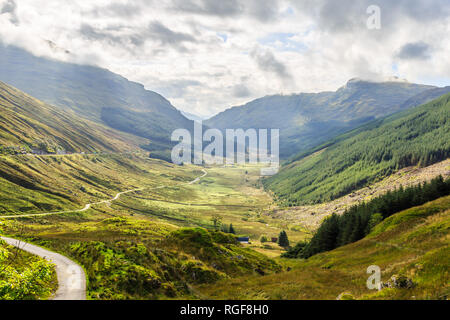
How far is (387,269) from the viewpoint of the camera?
3853 centimetres

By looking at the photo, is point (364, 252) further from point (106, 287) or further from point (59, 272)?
point (59, 272)

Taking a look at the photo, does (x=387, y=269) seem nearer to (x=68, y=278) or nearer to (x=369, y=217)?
(x=68, y=278)

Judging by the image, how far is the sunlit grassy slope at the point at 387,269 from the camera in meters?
27.8

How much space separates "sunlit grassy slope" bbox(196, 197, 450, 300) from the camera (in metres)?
27.8

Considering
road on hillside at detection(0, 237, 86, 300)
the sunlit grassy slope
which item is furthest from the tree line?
road on hillside at detection(0, 237, 86, 300)

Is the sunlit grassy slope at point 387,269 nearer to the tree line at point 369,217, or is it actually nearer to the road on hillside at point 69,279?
the tree line at point 369,217

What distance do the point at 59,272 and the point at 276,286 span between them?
108 feet

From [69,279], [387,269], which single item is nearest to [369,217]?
[387,269]

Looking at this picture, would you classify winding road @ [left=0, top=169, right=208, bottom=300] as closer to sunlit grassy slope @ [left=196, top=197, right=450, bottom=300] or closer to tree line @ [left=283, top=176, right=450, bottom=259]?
sunlit grassy slope @ [left=196, top=197, right=450, bottom=300]

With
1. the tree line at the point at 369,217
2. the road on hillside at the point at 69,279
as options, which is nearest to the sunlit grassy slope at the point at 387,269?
the tree line at the point at 369,217

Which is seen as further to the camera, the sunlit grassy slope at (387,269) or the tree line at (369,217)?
the tree line at (369,217)

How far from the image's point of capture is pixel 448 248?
3334 cm
